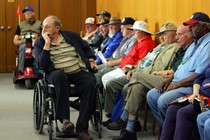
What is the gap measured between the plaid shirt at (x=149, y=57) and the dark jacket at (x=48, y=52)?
1.93ft

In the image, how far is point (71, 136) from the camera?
14.2 ft

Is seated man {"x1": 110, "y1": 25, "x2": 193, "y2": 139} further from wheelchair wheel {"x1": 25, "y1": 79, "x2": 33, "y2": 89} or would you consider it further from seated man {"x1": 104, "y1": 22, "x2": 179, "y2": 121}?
wheelchair wheel {"x1": 25, "y1": 79, "x2": 33, "y2": 89}

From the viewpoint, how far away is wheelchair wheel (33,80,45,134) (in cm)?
431

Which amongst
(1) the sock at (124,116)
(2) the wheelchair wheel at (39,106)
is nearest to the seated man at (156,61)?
(1) the sock at (124,116)

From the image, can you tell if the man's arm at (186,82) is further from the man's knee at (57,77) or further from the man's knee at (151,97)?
the man's knee at (57,77)

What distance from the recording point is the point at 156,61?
15.4 ft

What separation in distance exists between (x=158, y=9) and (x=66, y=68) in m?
1.74

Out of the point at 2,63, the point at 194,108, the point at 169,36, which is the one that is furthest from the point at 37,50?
the point at 2,63

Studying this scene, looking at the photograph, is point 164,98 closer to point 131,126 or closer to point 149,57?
point 131,126

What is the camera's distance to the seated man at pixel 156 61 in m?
4.61

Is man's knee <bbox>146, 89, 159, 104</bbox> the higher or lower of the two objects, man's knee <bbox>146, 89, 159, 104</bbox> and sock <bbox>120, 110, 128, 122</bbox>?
the higher

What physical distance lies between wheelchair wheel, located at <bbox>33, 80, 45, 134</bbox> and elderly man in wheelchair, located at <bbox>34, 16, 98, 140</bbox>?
11 cm

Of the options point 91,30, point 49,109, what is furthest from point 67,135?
point 91,30

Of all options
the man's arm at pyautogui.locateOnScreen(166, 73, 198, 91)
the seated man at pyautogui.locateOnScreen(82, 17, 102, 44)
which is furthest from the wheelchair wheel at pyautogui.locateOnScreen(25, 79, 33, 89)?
the man's arm at pyautogui.locateOnScreen(166, 73, 198, 91)
